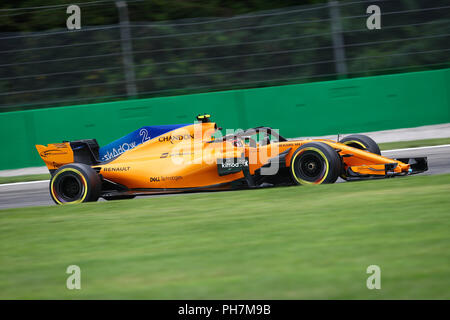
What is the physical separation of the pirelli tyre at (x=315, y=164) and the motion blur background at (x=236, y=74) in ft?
16.7

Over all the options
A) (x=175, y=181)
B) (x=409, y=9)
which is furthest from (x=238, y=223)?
(x=409, y=9)

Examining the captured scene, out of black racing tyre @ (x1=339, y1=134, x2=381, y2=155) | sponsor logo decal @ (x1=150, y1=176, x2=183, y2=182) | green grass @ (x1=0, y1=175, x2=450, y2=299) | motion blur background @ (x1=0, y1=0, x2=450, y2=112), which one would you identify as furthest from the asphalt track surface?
motion blur background @ (x1=0, y1=0, x2=450, y2=112)

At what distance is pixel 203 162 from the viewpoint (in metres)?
8.03

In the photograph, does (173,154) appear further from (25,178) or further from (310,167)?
(25,178)

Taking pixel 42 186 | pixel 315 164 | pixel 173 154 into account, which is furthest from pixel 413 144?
pixel 42 186

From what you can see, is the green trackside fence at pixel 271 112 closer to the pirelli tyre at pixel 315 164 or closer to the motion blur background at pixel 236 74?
the motion blur background at pixel 236 74

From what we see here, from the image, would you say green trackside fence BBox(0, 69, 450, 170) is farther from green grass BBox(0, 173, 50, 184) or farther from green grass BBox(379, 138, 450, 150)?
green grass BBox(379, 138, 450, 150)

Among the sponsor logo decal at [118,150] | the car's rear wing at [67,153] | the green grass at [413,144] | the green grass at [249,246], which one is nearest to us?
the green grass at [249,246]

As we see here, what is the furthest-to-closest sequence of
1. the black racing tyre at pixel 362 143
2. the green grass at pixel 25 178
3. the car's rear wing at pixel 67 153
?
the green grass at pixel 25 178, the car's rear wing at pixel 67 153, the black racing tyre at pixel 362 143

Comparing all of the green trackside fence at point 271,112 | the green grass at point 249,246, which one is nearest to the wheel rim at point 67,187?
the green grass at point 249,246

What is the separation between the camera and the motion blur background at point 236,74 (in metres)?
12.6

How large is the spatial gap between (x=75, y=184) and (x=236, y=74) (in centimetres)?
564

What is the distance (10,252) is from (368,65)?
9337 mm

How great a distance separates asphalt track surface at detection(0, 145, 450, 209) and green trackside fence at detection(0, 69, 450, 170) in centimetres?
171
